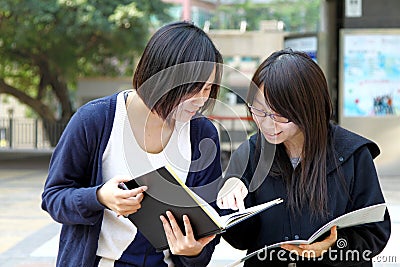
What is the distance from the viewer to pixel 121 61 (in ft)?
68.8


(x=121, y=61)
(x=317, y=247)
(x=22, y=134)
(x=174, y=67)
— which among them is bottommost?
(x=22, y=134)

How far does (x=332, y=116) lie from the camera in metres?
2.41

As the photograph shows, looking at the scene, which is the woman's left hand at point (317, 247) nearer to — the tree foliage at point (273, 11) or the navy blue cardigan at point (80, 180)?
the navy blue cardigan at point (80, 180)

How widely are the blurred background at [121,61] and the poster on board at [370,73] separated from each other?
0.02 m

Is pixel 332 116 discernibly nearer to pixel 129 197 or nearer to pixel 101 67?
pixel 129 197

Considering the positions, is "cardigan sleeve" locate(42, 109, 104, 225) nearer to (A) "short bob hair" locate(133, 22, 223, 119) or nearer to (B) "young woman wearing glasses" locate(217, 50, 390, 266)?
(A) "short bob hair" locate(133, 22, 223, 119)

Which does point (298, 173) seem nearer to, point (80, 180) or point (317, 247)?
point (317, 247)

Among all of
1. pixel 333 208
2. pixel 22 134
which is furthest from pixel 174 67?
pixel 22 134

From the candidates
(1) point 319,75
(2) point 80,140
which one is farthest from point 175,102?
(1) point 319,75

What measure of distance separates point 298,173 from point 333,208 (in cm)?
16

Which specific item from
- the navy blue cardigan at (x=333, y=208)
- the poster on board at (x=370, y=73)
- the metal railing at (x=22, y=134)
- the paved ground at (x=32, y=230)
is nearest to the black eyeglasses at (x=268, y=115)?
the navy blue cardigan at (x=333, y=208)

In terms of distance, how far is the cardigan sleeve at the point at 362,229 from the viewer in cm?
229

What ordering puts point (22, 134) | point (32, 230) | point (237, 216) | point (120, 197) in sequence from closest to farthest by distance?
point (120, 197) → point (237, 216) → point (32, 230) → point (22, 134)

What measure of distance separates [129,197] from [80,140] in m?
0.28
